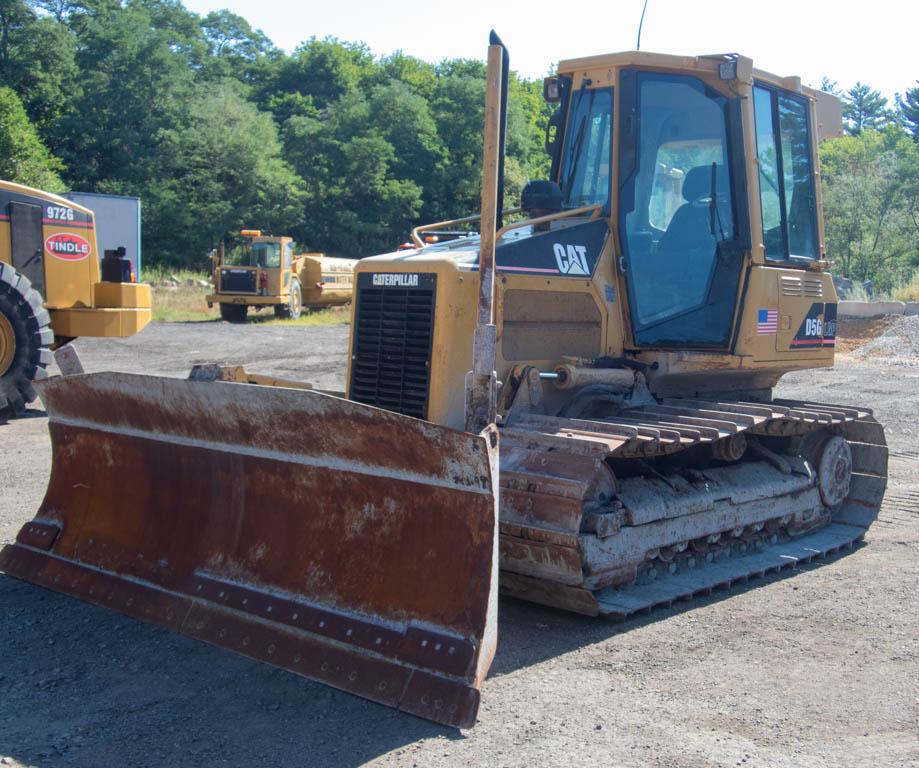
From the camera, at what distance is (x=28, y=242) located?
12.1 metres

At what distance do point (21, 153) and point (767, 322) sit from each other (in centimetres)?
4056

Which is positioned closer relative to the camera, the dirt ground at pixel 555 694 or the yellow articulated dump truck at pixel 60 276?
the dirt ground at pixel 555 694

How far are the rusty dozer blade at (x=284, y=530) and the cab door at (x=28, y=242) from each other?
6911 mm

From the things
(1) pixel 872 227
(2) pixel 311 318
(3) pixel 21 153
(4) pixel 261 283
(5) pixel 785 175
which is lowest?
(2) pixel 311 318

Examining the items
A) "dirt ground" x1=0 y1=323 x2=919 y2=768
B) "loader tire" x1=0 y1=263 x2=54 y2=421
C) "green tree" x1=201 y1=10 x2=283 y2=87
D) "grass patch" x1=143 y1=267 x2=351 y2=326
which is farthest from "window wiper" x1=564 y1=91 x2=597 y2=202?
"green tree" x1=201 y1=10 x2=283 y2=87

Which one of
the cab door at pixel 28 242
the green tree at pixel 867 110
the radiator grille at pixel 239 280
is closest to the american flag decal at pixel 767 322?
the cab door at pixel 28 242

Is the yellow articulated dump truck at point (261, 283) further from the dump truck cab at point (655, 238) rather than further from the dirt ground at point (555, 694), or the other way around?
the dirt ground at point (555, 694)

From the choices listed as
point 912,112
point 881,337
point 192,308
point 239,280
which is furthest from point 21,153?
point 912,112

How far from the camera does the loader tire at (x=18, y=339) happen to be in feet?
35.8

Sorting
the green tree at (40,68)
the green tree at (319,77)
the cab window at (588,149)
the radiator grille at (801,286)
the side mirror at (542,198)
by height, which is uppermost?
the green tree at (319,77)

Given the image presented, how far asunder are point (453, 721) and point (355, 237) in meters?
48.2

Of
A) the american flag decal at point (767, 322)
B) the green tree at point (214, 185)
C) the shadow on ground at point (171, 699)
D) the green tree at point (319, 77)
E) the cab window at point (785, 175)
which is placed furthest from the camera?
the green tree at point (319, 77)

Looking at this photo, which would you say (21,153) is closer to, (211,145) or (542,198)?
(211,145)

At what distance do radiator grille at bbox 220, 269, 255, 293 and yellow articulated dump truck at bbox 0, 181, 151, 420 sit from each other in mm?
16306
